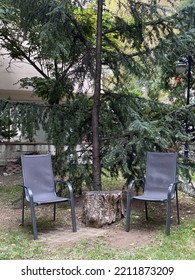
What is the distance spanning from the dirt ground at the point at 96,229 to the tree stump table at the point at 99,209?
106mm

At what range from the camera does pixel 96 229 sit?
6203 mm

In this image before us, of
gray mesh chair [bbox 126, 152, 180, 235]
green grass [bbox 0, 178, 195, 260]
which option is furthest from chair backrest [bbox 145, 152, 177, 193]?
green grass [bbox 0, 178, 195, 260]

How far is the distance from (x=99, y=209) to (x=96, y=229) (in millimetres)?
356

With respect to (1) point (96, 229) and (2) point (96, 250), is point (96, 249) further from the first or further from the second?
(1) point (96, 229)

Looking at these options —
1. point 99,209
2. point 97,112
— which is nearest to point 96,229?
point 99,209

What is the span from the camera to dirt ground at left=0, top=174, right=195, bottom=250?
555 cm

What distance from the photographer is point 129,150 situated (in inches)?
290

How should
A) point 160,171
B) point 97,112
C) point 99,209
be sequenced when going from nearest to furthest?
point 99,209
point 160,171
point 97,112

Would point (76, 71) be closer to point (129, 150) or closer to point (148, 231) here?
point (129, 150)

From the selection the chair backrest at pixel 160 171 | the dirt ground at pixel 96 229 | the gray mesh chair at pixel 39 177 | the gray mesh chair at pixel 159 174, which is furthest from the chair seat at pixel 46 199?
the chair backrest at pixel 160 171

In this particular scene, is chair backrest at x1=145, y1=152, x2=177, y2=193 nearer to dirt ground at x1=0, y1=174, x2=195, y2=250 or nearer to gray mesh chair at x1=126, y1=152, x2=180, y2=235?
gray mesh chair at x1=126, y1=152, x2=180, y2=235

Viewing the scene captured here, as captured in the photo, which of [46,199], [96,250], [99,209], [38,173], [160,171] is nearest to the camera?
[96,250]

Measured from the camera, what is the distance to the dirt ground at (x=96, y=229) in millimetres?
5551

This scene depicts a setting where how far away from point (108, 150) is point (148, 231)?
7.32 feet
